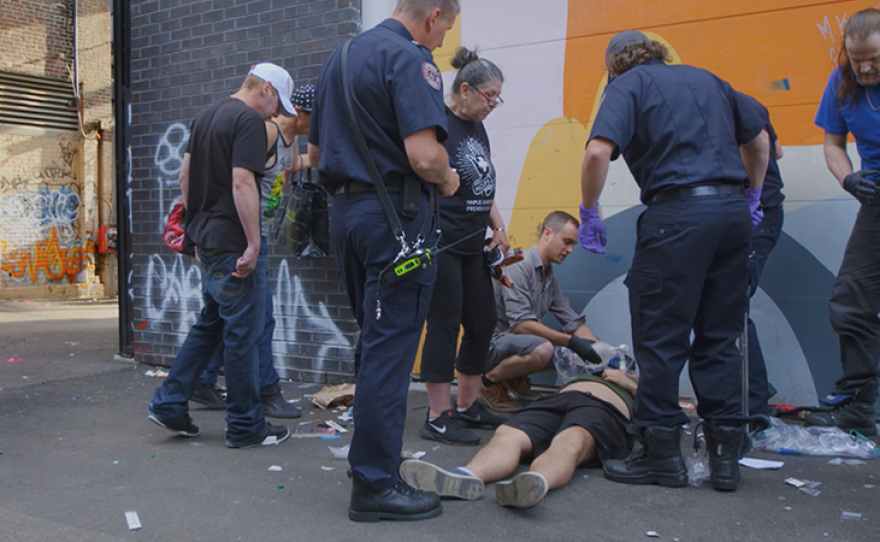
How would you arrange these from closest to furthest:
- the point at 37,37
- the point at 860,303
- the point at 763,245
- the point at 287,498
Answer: the point at 287,498
the point at 860,303
the point at 763,245
the point at 37,37

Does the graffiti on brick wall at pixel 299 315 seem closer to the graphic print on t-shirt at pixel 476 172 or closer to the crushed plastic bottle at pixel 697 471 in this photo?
the graphic print on t-shirt at pixel 476 172

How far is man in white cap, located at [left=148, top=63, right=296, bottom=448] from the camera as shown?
382 cm

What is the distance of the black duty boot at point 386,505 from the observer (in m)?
2.84

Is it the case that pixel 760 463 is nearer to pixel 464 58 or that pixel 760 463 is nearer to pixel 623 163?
pixel 623 163

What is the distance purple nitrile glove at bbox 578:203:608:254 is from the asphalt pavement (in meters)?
1.02

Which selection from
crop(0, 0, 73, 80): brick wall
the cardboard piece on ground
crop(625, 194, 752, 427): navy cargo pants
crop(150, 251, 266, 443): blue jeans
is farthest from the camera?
crop(0, 0, 73, 80): brick wall

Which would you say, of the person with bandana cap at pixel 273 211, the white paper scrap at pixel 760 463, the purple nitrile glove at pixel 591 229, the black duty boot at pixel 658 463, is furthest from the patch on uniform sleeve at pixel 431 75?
the white paper scrap at pixel 760 463

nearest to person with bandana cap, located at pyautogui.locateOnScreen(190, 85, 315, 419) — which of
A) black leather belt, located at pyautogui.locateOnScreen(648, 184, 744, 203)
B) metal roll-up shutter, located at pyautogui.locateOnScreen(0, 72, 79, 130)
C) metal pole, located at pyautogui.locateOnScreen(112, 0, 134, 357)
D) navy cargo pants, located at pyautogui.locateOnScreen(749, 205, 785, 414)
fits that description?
metal pole, located at pyautogui.locateOnScreen(112, 0, 134, 357)

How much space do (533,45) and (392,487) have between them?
3.36 metres

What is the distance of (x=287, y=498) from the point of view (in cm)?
316

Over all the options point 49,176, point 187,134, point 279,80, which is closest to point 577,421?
point 279,80

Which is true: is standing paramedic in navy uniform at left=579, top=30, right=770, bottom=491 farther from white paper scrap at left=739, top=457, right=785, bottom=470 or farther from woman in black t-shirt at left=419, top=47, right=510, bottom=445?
woman in black t-shirt at left=419, top=47, right=510, bottom=445

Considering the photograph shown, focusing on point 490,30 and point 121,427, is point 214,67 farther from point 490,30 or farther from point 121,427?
point 121,427

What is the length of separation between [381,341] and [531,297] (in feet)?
6.70
